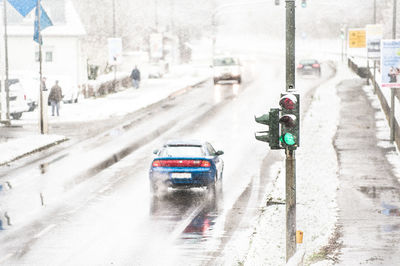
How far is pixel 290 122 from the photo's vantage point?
13594 millimetres

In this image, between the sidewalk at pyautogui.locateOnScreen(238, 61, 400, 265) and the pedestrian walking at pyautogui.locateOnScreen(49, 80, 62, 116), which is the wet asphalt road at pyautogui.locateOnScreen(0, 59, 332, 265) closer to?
the sidewalk at pyautogui.locateOnScreen(238, 61, 400, 265)

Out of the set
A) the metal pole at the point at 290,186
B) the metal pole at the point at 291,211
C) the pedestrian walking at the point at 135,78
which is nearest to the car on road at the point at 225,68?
the pedestrian walking at the point at 135,78

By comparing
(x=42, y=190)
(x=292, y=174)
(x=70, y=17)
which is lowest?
(x=42, y=190)

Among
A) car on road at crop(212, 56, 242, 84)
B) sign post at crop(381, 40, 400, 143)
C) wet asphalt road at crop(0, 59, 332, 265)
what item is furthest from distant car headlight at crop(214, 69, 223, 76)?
sign post at crop(381, 40, 400, 143)

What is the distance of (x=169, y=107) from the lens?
45.3 meters

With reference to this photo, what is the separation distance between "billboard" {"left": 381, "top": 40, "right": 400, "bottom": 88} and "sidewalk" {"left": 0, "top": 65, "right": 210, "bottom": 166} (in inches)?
489

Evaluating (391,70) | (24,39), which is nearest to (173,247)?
(391,70)

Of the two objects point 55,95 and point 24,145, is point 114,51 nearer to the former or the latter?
point 55,95

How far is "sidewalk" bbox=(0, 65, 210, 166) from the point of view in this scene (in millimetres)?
31281

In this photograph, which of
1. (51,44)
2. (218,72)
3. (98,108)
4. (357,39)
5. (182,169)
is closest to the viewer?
(182,169)

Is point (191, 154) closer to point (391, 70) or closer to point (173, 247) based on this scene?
point (173, 247)

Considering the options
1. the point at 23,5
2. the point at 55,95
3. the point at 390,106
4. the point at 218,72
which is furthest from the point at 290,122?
the point at 218,72

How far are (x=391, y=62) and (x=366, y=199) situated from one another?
25.3ft

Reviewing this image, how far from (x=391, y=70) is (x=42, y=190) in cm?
1145
